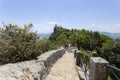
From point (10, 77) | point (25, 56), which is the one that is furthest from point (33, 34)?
point (10, 77)

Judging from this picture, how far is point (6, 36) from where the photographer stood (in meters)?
9.93

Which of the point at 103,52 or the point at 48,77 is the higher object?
the point at 48,77

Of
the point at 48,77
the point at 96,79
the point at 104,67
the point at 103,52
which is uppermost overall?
the point at 104,67

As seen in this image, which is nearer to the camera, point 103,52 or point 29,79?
point 29,79

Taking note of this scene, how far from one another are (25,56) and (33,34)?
6.58 ft

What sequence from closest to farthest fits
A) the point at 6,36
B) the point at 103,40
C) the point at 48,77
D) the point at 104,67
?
the point at 104,67
the point at 48,77
the point at 6,36
the point at 103,40

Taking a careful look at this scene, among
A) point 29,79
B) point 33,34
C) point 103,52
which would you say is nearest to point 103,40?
point 103,52

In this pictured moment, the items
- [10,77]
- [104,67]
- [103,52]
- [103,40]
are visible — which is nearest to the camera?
[10,77]

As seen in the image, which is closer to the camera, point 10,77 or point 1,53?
point 10,77

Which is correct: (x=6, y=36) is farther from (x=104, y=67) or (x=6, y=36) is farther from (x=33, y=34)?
(x=104, y=67)

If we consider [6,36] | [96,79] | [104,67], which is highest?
[6,36]

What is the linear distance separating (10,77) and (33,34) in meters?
6.31

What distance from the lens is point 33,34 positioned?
35.5 feet

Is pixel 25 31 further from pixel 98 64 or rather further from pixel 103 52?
pixel 103 52
